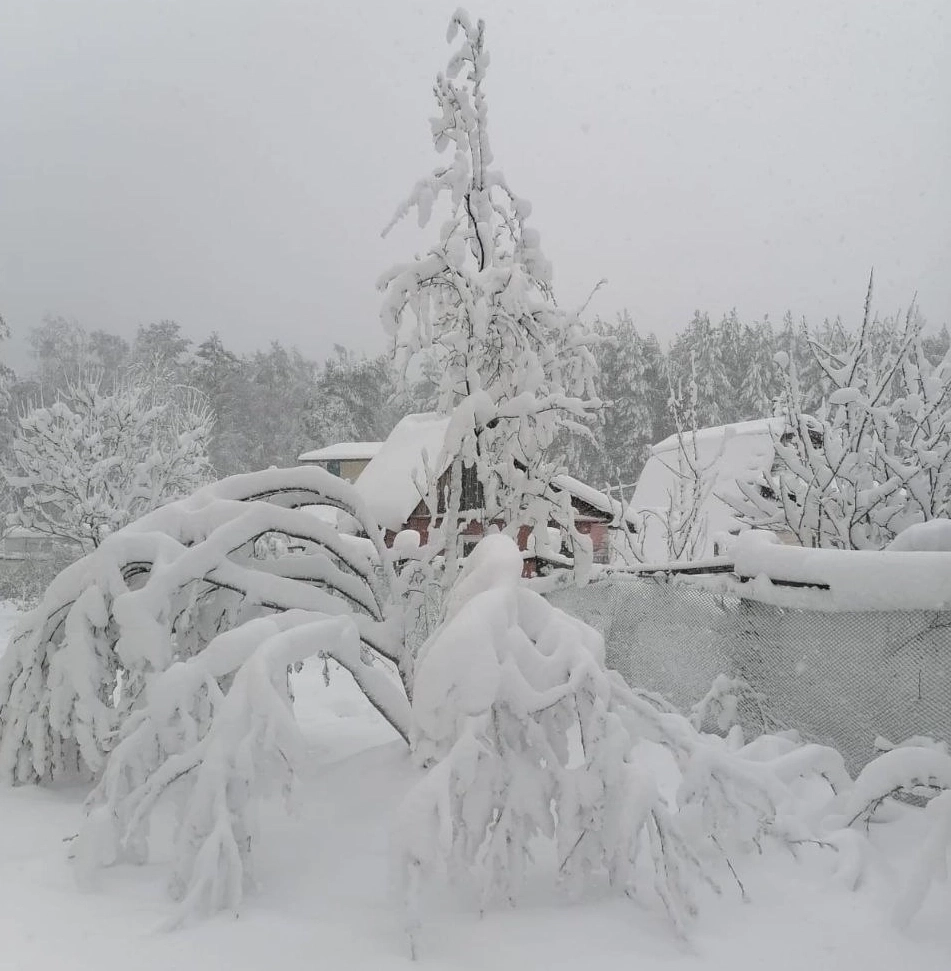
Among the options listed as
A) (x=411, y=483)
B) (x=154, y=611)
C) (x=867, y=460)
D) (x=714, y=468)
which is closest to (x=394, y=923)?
(x=154, y=611)

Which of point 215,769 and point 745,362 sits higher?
point 745,362

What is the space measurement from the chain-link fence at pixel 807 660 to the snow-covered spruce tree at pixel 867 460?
198 cm

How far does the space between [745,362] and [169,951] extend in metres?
55.4

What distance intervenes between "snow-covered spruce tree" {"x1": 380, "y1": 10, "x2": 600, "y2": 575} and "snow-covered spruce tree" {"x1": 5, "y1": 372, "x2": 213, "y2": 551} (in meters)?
11.3

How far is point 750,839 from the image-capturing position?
317 centimetres

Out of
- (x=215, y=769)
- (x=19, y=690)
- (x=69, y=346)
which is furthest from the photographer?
(x=69, y=346)

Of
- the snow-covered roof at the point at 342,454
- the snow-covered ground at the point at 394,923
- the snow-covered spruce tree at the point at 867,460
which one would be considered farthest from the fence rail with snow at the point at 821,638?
the snow-covered roof at the point at 342,454

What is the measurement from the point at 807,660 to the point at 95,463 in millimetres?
14685

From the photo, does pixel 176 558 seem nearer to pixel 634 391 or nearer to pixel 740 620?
pixel 740 620

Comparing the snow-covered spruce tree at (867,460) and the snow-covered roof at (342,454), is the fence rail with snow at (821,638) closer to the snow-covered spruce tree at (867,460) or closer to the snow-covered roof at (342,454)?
the snow-covered spruce tree at (867,460)

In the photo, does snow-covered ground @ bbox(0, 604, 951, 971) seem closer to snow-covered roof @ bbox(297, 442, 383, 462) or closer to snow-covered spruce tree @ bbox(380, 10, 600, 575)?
snow-covered spruce tree @ bbox(380, 10, 600, 575)

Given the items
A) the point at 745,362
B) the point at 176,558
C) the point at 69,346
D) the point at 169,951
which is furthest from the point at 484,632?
the point at 69,346

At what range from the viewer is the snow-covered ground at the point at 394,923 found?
2383 millimetres

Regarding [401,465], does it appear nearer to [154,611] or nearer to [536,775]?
[154,611]
